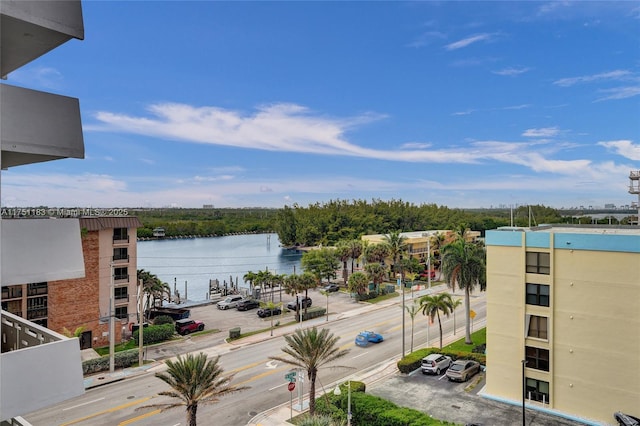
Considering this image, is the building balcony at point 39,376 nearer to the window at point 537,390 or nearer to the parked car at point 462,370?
the window at point 537,390

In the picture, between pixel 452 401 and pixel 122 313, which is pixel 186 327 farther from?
pixel 452 401

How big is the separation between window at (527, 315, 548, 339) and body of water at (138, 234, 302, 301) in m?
49.4

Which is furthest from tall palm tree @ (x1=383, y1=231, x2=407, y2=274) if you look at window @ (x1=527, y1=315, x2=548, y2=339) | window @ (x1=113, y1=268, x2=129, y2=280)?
window @ (x1=527, y1=315, x2=548, y2=339)

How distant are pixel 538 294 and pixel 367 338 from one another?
17628 mm

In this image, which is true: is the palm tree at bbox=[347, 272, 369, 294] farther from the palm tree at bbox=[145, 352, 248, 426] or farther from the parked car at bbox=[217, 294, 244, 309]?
the palm tree at bbox=[145, 352, 248, 426]

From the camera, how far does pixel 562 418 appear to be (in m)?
23.8

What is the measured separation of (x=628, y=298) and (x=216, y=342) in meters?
32.0

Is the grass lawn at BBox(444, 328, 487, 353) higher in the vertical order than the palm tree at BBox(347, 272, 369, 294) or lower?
lower

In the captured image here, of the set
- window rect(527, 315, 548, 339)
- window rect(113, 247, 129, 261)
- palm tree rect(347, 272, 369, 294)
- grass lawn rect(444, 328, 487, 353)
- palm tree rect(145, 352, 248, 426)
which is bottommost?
grass lawn rect(444, 328, 487, 353)

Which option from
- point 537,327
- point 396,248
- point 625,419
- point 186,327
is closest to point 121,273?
point 186,327

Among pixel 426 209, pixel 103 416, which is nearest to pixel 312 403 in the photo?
pixel 103 416

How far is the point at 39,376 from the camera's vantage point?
5496 mm

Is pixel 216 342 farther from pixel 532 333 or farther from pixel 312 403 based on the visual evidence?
pixel 532 333

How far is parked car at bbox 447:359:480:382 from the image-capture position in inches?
1147
